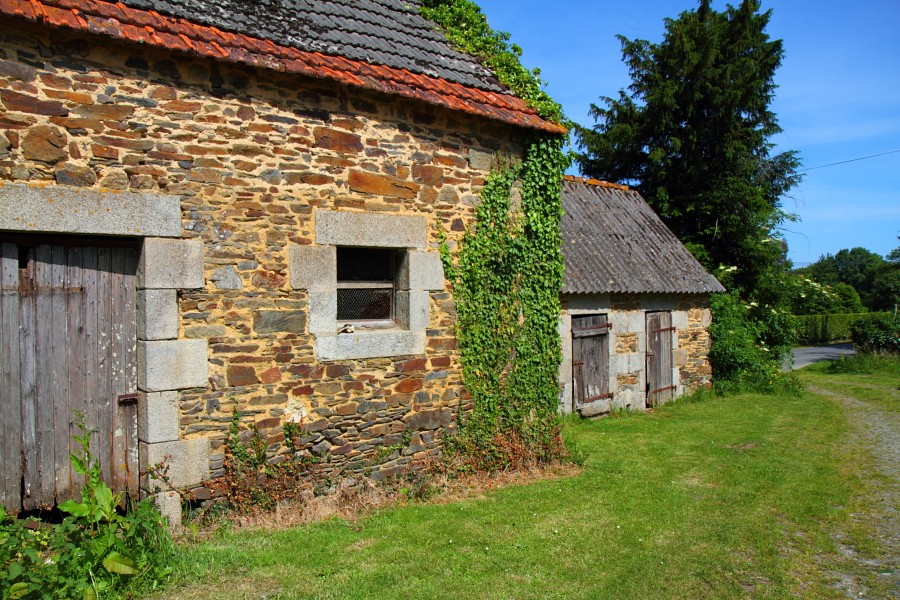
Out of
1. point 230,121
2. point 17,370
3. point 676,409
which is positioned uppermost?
point 230,121

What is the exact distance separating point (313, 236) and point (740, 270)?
1487cm

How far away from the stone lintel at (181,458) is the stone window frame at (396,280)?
129 cm

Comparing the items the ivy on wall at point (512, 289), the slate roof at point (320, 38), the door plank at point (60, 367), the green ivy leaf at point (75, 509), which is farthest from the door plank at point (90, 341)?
the ivy on wall at point (512, 289)

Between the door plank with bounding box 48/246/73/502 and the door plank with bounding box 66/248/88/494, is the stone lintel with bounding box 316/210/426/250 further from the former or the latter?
the door plank with bounding box 48/246/73/502

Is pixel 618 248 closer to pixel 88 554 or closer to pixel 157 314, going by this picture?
pixel 157 314

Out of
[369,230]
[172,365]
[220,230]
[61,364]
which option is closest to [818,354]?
[369,230]

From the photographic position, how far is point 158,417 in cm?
495

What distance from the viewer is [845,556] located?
503cm

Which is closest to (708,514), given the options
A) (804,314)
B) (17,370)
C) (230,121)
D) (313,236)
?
(313,236)

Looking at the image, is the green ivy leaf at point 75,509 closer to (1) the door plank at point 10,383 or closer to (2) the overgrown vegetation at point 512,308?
(1) the door plank at point 10,383

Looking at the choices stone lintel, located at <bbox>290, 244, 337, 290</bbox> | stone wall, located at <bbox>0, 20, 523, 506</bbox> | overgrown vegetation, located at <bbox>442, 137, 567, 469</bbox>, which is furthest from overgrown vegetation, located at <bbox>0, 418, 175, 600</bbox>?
overgrown vegetation, located at <bbox>442, 137, 567, 469</bbox>

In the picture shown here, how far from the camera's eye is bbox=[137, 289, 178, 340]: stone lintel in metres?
4.90

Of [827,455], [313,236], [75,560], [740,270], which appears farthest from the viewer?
[740,270]

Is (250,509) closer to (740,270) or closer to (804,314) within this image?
(740,270)
